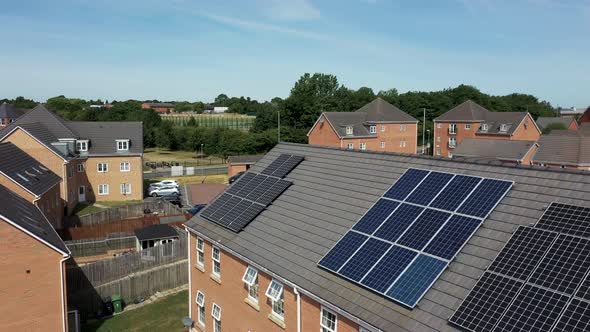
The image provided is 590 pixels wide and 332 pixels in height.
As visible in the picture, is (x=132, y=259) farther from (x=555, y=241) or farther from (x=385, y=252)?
(x=555, y=241)

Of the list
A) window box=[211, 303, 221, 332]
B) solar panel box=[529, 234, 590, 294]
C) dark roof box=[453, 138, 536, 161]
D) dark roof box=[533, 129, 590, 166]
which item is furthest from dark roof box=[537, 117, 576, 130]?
solar panel box=[529, 234, 590, 294]

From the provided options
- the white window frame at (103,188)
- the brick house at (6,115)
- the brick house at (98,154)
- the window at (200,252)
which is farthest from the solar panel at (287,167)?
the brick house at (6,115)

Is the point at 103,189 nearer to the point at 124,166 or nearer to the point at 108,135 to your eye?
the point at 124,166

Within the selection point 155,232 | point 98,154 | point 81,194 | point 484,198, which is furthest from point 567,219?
point 81,194

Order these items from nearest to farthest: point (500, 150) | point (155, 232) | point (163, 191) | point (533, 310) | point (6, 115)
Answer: point (533, 310) < point (155, 232) < point (163, 191) < point (500, 150) < point (6, 115)

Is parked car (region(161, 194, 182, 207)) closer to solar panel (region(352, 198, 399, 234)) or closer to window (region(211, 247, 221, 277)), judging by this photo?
window (region(211, 247, 221, 277))

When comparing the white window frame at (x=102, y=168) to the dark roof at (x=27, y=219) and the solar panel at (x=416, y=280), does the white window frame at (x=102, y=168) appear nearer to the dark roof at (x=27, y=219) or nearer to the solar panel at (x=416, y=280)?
the dark roof at (x=27, y=219)

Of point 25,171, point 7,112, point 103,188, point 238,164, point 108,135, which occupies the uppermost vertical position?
point 7,112
